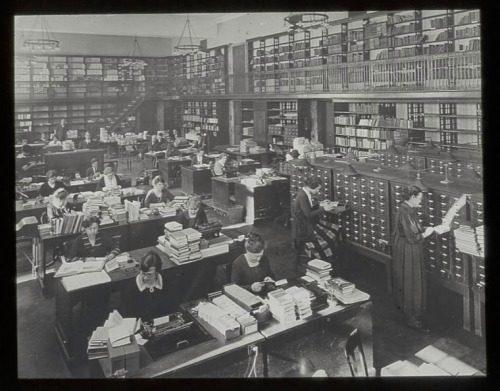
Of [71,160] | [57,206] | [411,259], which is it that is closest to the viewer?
[411,259]

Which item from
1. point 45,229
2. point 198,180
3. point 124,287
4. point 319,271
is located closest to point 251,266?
point 319,271

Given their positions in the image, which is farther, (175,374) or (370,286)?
(370,286)

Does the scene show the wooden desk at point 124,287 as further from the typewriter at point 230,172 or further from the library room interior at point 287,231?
the typewriter at point 230,172

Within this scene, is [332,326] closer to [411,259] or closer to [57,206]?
[411,259]

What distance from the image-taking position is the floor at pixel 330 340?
3.28m

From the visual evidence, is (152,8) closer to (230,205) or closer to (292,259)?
(292,259)

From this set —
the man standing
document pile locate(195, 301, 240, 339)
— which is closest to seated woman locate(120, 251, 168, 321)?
document pile locate(195, 301, 240, 339)

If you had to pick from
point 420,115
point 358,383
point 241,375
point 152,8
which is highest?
point 152,8

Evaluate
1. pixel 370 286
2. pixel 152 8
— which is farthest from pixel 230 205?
pixel 152 8

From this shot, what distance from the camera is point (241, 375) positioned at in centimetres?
309

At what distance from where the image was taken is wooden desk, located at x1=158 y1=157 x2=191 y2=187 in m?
9.38

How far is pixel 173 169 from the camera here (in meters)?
9.45

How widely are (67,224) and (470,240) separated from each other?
386 centimetres

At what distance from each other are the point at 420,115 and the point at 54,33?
37.3 feet
